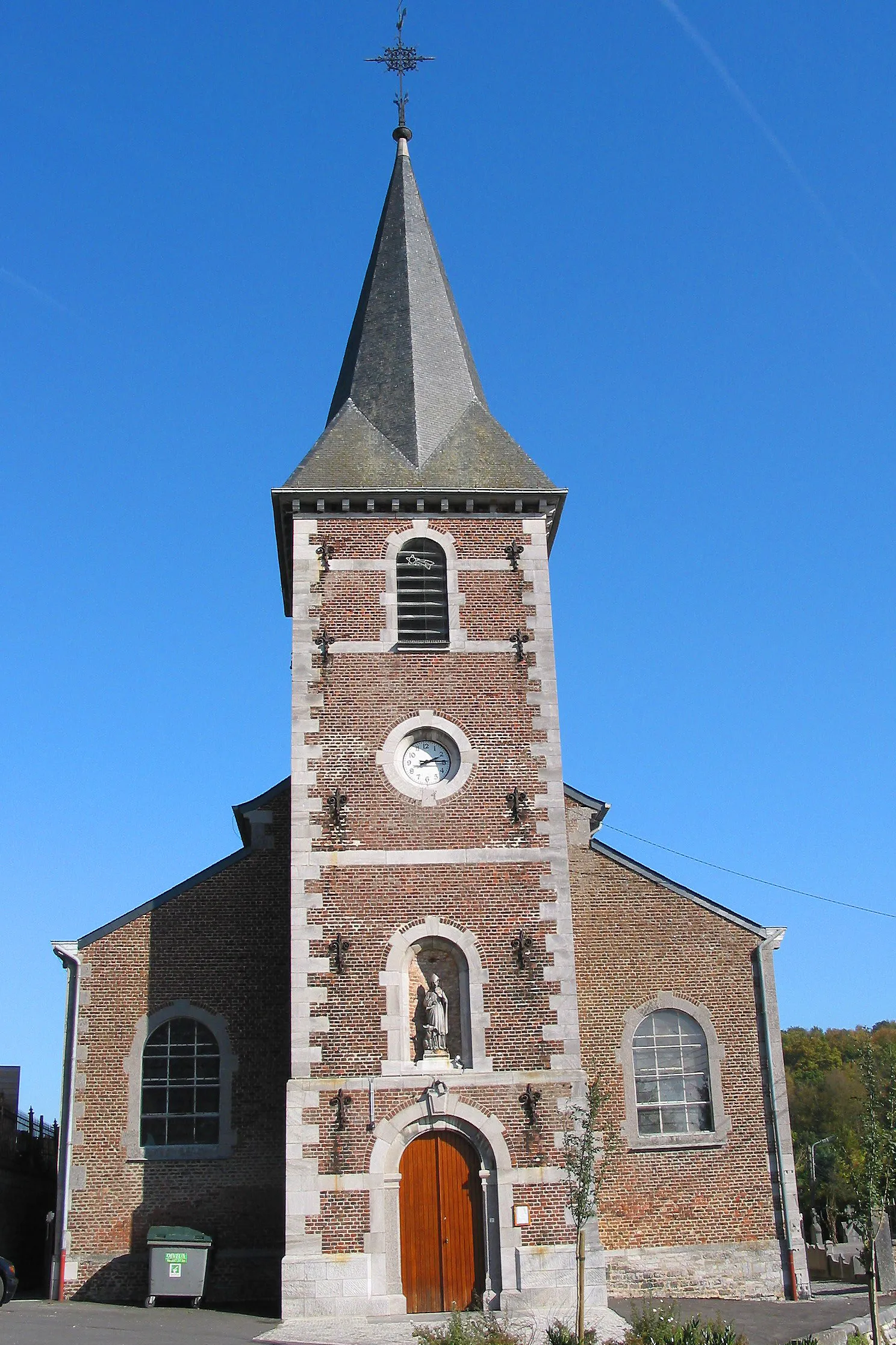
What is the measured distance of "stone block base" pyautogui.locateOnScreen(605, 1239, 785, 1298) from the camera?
57.0 ft

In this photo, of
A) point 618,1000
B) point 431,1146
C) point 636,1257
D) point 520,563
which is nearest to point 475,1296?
point 431,1146

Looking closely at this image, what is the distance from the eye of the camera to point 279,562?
21.5 metres

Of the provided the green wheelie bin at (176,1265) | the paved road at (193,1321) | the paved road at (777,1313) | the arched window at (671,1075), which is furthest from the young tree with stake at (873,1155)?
Result: the green wheelie bin at (176,1265)

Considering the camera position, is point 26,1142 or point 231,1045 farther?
point 26,1142

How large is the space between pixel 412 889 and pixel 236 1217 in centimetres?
519

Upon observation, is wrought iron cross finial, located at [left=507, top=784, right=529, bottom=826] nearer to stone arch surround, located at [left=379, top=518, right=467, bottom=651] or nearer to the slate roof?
stone arch surround, located at [left=379, top=518, right=467, bottom=651]

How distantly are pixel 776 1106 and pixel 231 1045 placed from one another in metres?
7.87

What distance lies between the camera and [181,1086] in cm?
1817

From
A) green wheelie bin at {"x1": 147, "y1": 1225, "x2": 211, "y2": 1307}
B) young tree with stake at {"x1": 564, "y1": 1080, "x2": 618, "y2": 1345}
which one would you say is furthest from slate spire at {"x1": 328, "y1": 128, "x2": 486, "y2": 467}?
green wheelie bin at {"x1": 147, "y1": 1225, "x2": 211, "y2": 1307}

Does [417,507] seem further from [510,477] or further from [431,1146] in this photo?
[431,1146]

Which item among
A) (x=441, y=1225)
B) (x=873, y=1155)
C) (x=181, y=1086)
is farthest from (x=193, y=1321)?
(x=873, y=1155)

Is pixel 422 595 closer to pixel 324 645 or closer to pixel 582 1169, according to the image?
pixel 324 645

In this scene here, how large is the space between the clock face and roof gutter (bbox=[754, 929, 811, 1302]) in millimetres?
5652

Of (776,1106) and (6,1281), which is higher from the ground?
(776,1106)
